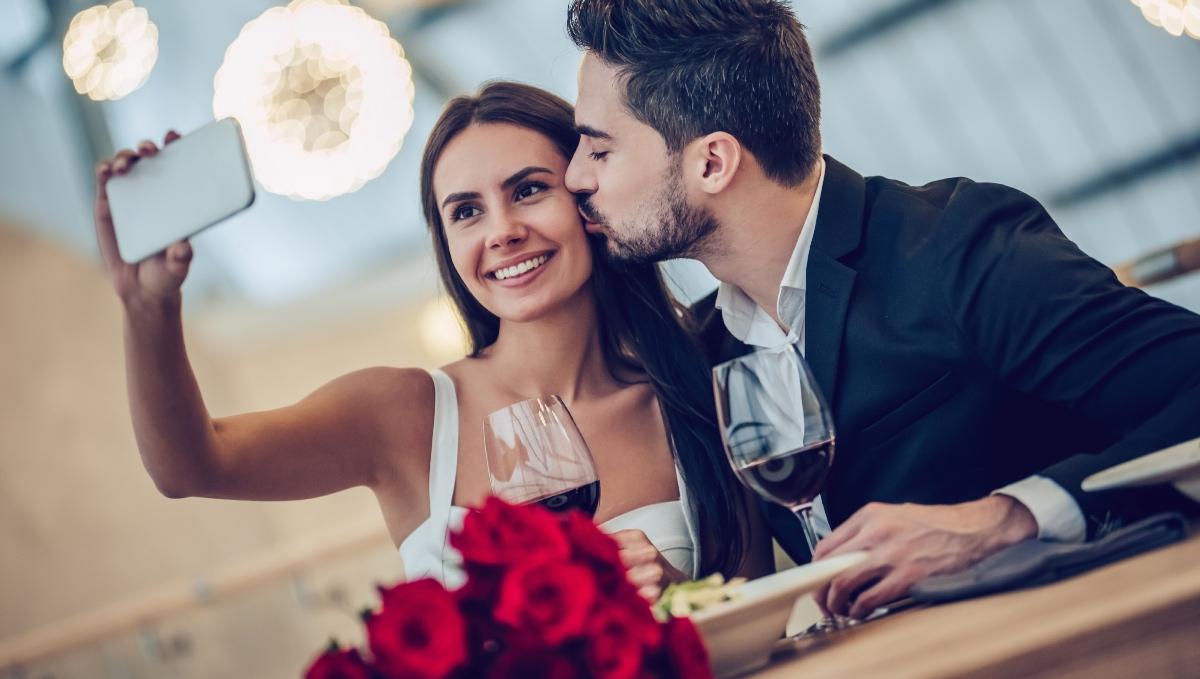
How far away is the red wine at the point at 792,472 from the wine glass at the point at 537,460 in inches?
6.2

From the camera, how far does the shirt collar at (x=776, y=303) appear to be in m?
1.72

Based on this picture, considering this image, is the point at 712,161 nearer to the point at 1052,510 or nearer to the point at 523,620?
the point at 1052,510

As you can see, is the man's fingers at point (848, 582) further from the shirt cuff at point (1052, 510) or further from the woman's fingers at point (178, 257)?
the woman's fingers at point (178, 257)

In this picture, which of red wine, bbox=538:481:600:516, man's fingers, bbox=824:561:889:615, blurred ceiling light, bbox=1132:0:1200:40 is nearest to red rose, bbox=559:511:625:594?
red wine, bbox=538:481:600:516

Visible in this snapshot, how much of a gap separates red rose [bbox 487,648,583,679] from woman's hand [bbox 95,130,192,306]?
28.5 inches

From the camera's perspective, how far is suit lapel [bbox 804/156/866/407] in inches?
62.8

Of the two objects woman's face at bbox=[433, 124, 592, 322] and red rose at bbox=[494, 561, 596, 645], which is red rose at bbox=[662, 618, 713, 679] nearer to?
red rose at bbox=[494, 561, 596, 645]

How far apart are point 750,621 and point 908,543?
12.5 inches

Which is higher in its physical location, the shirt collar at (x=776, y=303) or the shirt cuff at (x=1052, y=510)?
the shirt collar at (x=776, y=303)

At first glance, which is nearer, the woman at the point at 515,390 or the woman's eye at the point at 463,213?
the woman at the point at 515,390

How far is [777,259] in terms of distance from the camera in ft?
5.90

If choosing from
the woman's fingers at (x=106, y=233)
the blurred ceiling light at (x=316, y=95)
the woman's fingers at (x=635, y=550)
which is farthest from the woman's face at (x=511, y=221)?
the blurred ceiling light at (x=316, y=95)

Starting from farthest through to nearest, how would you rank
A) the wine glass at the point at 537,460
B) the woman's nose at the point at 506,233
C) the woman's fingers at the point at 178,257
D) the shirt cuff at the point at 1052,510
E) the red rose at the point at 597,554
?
the woman's nose at the point at 506,233, the woman's fingers at the point at 178,257, the shirt cuff at the point at 1052,510, the wine glass at the point at 537,460, the red rose at the point at 597,554

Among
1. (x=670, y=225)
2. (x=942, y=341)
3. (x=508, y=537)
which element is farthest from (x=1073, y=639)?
(x=670, y=225)
